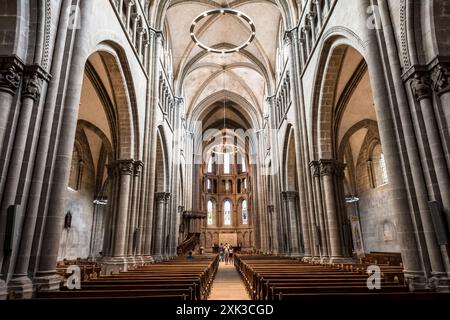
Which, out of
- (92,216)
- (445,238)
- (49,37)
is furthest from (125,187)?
(92,216)

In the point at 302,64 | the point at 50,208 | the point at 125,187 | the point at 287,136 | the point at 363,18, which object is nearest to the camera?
the point at 50,208

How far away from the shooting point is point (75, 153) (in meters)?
22.5

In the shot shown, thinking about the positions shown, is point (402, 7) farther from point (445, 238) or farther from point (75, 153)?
point (75, 153)

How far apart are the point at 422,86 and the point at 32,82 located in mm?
8510

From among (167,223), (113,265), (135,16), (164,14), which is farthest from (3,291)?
(167,223)

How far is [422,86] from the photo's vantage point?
6.76m

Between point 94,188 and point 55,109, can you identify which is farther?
point 94,188

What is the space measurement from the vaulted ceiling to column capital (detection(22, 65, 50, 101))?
57.9ft

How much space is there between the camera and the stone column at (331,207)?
13188 millimetres

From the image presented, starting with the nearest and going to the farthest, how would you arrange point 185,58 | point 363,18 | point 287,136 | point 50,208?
1. point 50,208
2. point 363,18
3. point 287,136
4. point 185,58

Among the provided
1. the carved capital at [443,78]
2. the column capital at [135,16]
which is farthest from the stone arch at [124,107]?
the carved capital at [443,78]

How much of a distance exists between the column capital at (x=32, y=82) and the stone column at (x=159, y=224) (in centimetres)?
1381

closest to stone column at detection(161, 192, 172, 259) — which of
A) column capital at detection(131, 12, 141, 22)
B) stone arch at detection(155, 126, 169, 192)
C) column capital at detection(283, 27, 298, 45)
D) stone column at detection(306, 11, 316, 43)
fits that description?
stone arch at detection(155, 126, 169, 192)

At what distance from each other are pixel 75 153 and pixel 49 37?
16.9 metres
